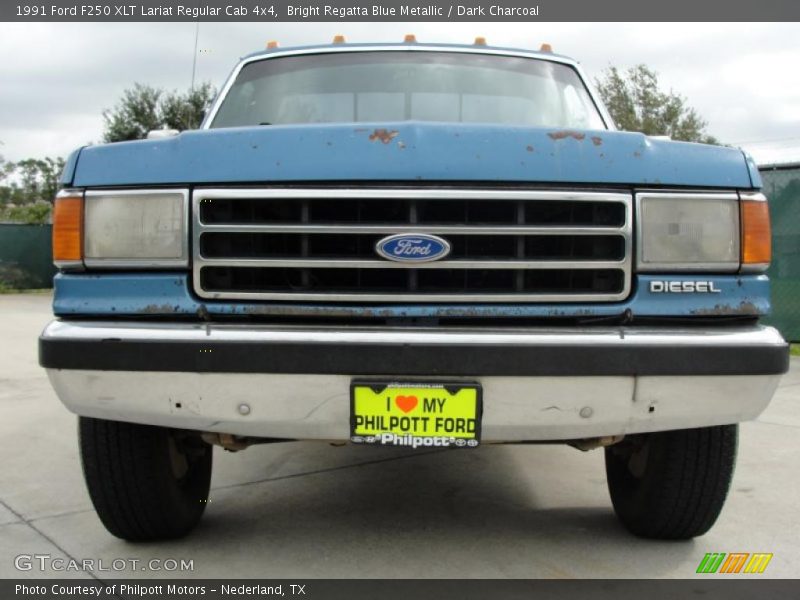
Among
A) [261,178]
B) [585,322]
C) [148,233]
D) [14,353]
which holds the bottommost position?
[14,353]

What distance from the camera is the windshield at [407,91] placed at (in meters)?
3.72

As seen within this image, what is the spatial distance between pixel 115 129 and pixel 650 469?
26955 millimetres

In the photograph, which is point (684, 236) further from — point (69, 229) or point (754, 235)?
point (69, 229)

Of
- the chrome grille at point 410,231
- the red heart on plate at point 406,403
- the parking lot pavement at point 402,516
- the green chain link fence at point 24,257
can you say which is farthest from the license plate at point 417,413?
the green chain link fence at point 24,257

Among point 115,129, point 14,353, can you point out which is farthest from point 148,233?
point 115,129

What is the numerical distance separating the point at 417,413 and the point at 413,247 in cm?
50

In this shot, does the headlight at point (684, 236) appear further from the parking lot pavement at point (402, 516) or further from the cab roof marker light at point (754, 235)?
the parking lot pavement at point (402, 516)

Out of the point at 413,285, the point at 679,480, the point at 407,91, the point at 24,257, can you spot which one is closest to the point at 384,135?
the point at 413,285

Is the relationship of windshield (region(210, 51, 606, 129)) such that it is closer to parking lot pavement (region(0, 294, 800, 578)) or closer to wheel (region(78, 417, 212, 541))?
wheel (region(78, 417, 212, 541))

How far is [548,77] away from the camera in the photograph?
13.1ft

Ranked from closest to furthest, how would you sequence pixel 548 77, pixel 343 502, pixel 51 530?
1. pixel 51 530
2. pixel 343 502
3. pixel 548 77

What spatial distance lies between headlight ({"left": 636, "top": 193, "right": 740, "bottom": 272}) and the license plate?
700 mm

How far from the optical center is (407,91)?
12.5 feet

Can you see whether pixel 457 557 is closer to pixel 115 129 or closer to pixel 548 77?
pixel 548 77
